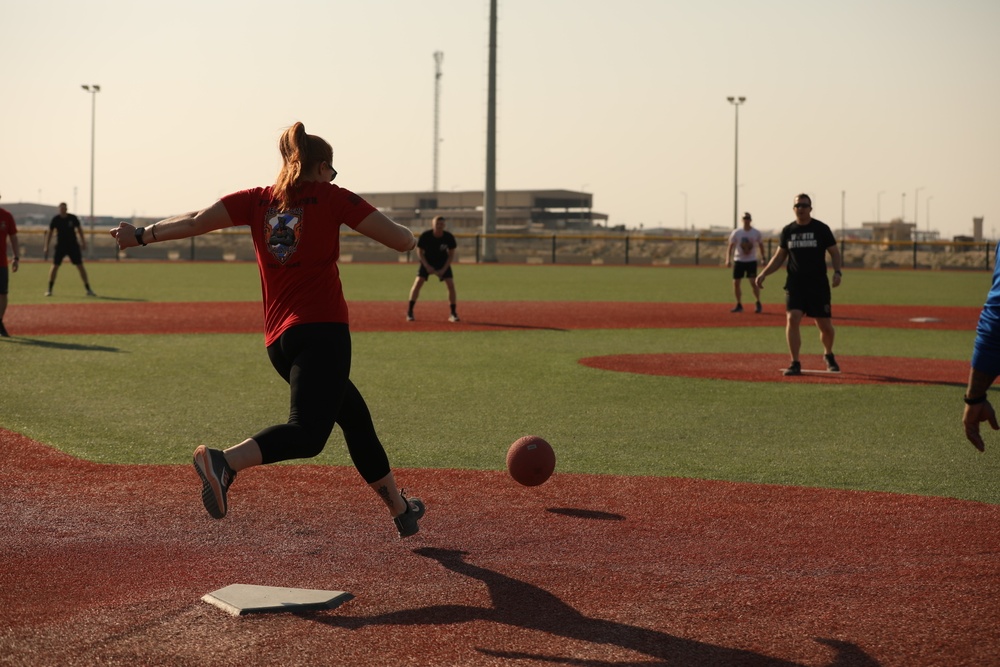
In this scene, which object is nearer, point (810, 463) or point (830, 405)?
point (810, 463)

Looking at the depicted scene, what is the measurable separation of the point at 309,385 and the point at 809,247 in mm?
9463

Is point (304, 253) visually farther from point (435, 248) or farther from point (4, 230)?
point (435, 248)

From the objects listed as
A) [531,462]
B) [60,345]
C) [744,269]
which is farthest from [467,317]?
[531,462]

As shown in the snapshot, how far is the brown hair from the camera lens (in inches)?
217

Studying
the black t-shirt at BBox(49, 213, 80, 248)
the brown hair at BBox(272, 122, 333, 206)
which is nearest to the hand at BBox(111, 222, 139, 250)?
the brown hair at BBox(272, 122, 333, 206)

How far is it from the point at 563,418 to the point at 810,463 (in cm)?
276

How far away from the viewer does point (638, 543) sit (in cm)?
636

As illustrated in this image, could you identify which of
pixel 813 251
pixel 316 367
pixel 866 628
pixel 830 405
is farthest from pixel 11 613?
pixel 813 251

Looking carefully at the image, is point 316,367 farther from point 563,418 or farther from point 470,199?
point 470,199

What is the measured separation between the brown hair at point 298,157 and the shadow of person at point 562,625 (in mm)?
2053

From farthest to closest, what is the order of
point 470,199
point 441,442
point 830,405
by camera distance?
point 470,199 → point 830,405 → point 441,442

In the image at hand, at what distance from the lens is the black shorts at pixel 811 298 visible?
13555 millimetres

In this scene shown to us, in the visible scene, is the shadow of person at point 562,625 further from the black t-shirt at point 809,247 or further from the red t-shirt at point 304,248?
the black t-shirt at point 809,247

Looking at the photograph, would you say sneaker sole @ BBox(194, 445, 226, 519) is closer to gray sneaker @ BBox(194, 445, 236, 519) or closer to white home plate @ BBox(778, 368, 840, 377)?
gray sneaker @ BBox(194, 445, 236, 519)
